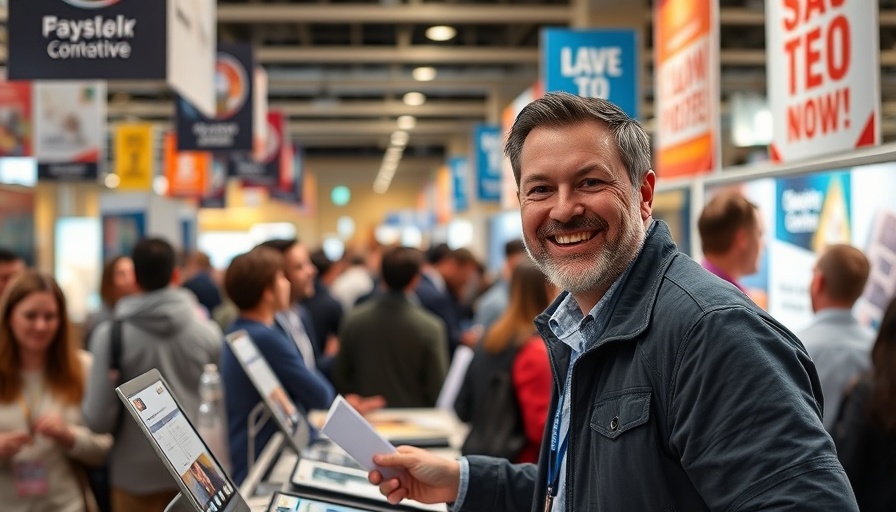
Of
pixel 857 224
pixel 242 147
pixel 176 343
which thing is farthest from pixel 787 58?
pixel 242 147

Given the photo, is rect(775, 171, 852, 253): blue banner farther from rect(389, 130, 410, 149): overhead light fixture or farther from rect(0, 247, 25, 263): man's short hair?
rect(389, 130, 410, 149): overhead light fixture

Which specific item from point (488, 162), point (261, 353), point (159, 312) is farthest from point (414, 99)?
point (261, 353)

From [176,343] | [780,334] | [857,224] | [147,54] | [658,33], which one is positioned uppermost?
[658,33]

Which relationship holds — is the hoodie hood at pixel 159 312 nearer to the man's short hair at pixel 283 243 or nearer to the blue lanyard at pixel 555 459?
the man's short hair at pixel 283 243

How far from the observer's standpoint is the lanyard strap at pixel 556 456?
5.42 ft

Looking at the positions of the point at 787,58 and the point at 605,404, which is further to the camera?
the point at 787,58

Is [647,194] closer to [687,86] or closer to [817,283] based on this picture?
[817,283]

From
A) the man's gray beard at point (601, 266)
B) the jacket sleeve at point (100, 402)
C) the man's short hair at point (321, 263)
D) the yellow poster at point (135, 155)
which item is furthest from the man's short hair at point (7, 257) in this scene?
the yellow poster at point (135, 155)

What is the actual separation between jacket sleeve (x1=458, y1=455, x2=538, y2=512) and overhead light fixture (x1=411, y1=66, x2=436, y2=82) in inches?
529

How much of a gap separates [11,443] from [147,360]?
822mm

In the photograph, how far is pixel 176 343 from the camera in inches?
154

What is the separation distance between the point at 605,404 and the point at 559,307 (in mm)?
320

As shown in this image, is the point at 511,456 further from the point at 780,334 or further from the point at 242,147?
the point at 242,147

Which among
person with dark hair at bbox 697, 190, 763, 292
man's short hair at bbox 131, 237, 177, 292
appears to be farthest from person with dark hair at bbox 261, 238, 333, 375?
person with dark hair at bbox 697, 190, 763, 292
